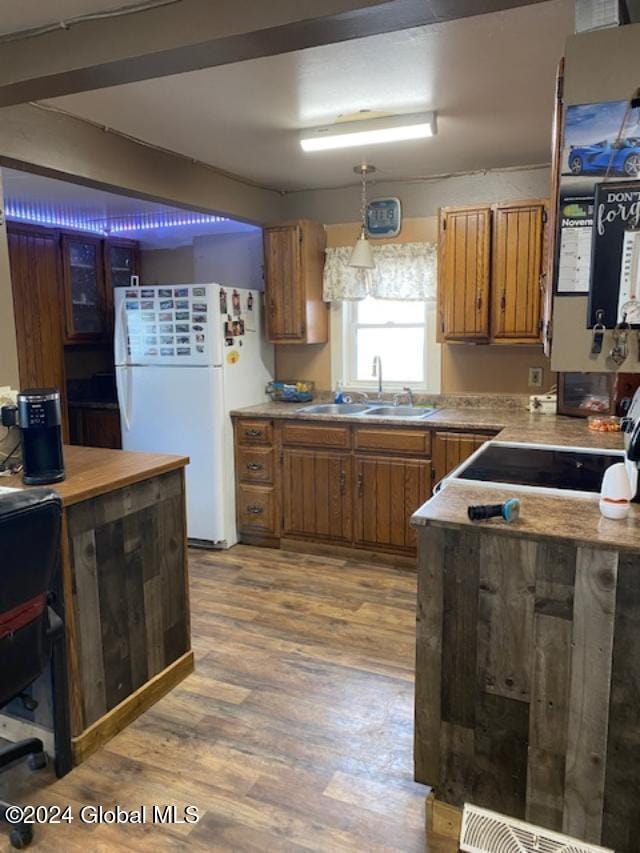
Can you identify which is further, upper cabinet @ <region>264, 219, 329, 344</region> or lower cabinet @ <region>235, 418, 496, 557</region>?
upper cabinet @ <region>264, 219, 329, 344</region>

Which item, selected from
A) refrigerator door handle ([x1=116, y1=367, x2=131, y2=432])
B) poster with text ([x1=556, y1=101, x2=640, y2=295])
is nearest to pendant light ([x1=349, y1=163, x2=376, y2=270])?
refrigerator door handle ([x1=116, y1=367, x2=131, y2=432])

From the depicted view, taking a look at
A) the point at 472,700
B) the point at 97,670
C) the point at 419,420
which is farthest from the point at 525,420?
the point at 97,670

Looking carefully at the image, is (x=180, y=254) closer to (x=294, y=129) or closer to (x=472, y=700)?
(x=294, y=129)

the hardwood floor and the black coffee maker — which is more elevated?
the black coffee maker

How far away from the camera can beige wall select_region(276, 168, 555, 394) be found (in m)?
3.83

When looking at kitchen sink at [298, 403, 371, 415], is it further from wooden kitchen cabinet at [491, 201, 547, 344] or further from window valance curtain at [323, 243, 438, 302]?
wooden kitchen cabinet at [491, 201, 547, 344]

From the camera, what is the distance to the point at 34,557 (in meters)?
1.59

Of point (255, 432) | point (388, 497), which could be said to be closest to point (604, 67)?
point (388, 497)

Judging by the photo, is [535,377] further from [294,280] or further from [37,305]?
[37,305]

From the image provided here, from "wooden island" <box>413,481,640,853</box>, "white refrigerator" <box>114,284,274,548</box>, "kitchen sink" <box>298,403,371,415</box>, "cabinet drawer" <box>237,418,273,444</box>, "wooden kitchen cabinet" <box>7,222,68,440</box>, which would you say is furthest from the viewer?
"wooden kitchen cabinet" <box>7,222,68,440</box>

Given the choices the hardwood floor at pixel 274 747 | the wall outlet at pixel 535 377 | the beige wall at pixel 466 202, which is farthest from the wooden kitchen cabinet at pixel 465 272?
the hardwood floor at pixel 274 747

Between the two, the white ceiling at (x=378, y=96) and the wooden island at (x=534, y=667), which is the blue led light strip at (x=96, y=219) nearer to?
the white ceiling at (x=378, y=96)

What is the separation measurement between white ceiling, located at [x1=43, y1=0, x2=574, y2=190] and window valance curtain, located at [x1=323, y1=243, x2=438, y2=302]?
63cm

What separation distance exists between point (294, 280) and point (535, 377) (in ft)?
5.51
